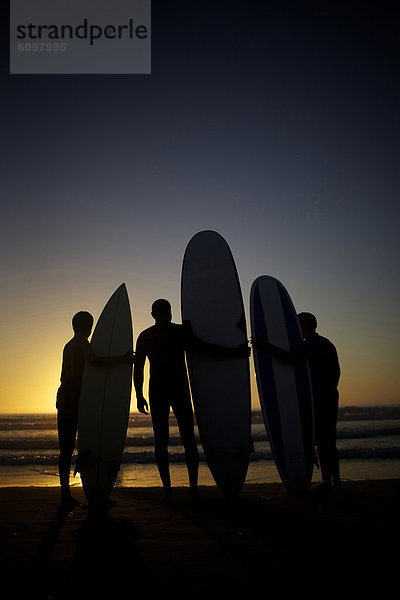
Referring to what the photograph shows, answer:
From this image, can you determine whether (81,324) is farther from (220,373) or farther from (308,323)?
(308,323)

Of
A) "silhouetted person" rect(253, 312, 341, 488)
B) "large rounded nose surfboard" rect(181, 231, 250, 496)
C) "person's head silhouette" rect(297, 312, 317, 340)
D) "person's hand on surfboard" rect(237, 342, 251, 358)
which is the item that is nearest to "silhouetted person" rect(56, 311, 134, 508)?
"large rounded nose surfboard" rect(181, 231, 250, 496)

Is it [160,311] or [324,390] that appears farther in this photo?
[324,390]

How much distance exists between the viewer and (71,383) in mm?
4086

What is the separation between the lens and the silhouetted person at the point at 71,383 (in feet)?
12.8

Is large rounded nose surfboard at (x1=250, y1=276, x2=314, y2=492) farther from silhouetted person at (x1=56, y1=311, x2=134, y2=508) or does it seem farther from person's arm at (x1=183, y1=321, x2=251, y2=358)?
silhouetted person at (x1=56, y1=311, x2=134, y2=508)

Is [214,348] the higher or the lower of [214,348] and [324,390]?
the higher

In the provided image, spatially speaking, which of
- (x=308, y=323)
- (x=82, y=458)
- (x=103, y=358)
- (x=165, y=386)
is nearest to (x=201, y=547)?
(x=165, y=386)

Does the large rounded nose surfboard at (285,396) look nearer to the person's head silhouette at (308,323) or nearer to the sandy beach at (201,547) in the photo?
the person's head silhouette at (308,323)

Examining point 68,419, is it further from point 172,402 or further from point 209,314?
point 209,314

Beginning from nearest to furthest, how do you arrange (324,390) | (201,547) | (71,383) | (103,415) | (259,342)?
1. (201,547)
2. (71,383)
3. (103,415)
4. (324,390)
5. (259,342)

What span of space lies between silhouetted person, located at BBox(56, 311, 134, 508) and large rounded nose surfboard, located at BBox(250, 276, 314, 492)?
1370 millimetres

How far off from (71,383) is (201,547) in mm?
1973

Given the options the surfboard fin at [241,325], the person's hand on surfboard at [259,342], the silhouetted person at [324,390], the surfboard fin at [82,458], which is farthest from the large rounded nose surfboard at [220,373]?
the surfboard fin at [82,458]

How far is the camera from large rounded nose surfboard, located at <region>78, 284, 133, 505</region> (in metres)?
3.96
